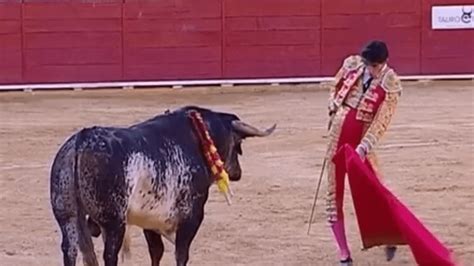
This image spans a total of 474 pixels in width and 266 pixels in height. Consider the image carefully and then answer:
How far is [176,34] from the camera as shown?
16.6 m

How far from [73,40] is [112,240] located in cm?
1217

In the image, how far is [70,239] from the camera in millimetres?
4477

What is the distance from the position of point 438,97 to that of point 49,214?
826cm

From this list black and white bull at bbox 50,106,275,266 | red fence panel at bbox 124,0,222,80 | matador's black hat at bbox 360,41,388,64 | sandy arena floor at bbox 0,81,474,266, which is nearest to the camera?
black and white bull at bbox 50,106,275,266

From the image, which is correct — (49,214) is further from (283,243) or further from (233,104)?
(233,104)

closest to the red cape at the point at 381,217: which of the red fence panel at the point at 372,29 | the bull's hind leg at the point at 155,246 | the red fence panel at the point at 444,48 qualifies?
the bull's hind leg at the point at 155,246

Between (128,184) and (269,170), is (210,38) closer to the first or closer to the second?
(269,170)

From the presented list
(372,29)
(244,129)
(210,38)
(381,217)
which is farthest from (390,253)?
(372,29)

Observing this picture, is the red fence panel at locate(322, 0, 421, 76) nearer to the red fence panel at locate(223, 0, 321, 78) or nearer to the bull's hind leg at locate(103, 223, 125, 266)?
the red fence panel at locate(223, 0, 321, 78)

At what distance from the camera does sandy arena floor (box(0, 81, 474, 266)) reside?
640 centimetres

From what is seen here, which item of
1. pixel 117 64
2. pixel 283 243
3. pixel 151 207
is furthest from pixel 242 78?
pixel 151 207

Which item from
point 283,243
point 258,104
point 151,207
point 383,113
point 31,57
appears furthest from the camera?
point 31,57

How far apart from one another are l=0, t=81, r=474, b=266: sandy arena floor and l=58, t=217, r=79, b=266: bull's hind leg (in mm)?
1504

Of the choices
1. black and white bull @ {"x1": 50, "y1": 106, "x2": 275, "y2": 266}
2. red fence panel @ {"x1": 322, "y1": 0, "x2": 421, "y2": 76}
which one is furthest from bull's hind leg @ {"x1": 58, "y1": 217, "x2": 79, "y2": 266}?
red fence panel @ {"x1": 322, "y1": 0, "x2": 421, "y2": 76}
